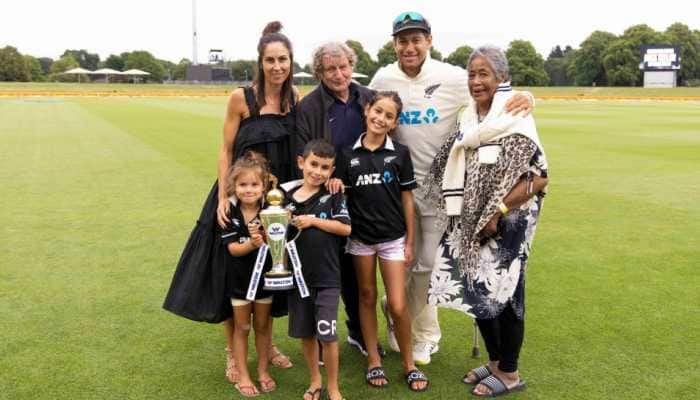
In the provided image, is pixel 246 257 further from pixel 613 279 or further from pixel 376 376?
pixel 613 279

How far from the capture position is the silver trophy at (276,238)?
3432 millimetres

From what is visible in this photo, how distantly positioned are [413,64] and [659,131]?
63.7ft

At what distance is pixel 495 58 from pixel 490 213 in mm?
825

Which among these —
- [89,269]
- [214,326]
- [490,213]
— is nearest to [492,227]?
[490,213]

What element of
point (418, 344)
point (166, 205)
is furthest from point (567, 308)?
point (166, 205)

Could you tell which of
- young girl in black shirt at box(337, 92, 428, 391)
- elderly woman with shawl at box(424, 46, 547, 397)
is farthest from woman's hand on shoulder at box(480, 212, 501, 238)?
young girl in black shirt at box(337, 92, 428, 391)

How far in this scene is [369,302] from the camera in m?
3.97

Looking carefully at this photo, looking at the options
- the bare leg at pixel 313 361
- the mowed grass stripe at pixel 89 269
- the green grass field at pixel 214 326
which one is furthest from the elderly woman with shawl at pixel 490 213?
the mowed grass stripe at pixel 89 269

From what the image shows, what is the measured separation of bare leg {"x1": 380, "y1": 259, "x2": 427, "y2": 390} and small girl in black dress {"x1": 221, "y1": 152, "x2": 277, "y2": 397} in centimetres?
70

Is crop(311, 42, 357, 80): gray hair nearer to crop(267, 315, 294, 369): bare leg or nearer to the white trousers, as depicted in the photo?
the white trousers

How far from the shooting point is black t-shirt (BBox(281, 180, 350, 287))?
3607 millimetres

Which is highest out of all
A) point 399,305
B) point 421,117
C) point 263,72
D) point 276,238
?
point 263,72

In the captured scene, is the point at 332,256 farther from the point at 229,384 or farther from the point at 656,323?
the point at 656,323

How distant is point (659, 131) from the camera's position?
21.0 metres
